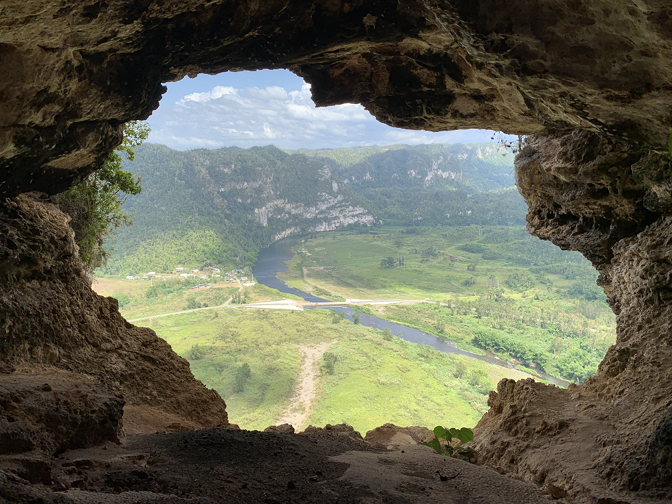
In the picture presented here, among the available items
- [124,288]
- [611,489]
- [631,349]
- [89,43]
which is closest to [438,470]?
[611,489]

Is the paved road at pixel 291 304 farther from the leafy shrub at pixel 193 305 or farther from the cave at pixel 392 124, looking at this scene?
the cave at pixel 392 124

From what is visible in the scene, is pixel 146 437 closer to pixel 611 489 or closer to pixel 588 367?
pixel 611 489

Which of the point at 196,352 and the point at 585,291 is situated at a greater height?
the point at 585,291

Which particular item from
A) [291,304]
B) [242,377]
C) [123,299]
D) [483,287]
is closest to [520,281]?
[483,287]

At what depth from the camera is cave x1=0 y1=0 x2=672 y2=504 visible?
12.4 ft

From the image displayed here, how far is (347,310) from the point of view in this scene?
6200cm

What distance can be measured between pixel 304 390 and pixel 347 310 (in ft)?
84.5

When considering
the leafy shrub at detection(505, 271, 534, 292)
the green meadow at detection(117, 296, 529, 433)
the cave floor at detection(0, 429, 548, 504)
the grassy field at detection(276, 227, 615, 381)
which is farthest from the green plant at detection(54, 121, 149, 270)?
the leafy shrub at detection(505, 271, 534, 292)

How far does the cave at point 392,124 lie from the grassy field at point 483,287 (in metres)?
41.2

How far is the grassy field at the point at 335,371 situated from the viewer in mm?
32719

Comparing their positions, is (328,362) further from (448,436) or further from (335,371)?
(448,436)

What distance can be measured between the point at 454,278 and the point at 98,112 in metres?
77.8

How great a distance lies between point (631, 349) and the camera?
19.6 ft

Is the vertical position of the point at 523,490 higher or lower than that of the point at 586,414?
lower
